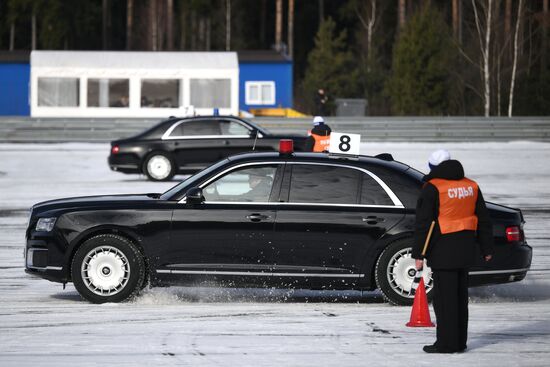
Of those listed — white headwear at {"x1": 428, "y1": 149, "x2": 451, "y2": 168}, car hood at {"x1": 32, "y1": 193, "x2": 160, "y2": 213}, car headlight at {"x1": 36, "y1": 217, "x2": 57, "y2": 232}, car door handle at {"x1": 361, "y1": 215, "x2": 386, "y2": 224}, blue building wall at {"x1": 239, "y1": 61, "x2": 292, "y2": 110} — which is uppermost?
blue building wall at {"x1": 239, "y1": 61, "x2": 292, "y2": 110}

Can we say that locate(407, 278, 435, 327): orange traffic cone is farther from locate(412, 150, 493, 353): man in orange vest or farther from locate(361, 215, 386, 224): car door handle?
locate(361, 215, 386, 224): car door handle

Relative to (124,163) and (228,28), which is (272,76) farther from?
(228,28)

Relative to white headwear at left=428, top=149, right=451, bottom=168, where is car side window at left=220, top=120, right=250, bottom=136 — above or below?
above

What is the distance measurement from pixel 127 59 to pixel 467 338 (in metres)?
37.0

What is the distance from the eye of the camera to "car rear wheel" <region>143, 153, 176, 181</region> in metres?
26.3

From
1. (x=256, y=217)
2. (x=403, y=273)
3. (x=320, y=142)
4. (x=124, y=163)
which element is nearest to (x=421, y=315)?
(x=403, y=273)

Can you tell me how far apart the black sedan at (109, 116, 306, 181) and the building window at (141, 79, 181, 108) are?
1841 cm

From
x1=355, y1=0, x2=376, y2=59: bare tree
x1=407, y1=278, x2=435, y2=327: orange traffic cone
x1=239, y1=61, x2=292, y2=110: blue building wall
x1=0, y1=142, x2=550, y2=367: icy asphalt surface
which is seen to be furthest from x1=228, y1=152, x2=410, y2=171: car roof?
x1=355, y1=0, x2=376, y2=59: bare tree

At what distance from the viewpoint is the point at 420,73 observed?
6069 centimetres

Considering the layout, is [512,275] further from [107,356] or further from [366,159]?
[107,356]

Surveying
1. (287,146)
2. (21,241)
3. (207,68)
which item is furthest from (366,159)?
(207,68)

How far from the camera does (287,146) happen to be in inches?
436

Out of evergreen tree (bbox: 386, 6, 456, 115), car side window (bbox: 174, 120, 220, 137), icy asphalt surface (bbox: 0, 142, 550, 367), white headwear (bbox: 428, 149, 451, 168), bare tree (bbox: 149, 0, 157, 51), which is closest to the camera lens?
A: icy asphalt surface (bbox: 0, 142, 550, 367)

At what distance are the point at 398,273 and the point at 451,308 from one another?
2.19m
